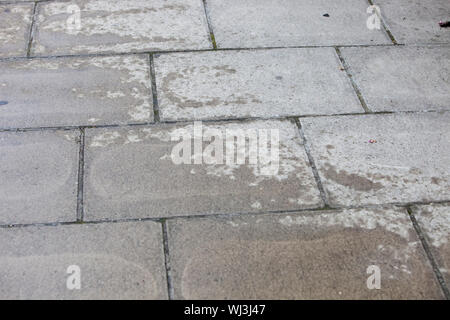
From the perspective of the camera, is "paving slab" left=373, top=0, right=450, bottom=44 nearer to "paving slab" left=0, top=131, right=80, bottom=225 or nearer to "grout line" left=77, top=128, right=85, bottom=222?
"grout line" left=77, top=128, right=85, bottom=222

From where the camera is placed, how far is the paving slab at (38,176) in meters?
3.15

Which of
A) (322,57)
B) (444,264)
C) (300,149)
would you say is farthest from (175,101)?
(444,264)

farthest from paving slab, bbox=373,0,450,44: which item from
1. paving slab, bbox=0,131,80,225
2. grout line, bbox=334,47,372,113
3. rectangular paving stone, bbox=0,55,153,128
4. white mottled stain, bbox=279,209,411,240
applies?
paving slab, bbox=0,131,80,225

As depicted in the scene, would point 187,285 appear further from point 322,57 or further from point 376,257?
point 322,57

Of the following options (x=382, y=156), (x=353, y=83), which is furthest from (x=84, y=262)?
(x=353, y=83)

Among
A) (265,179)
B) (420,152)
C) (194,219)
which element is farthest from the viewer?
(420,152)

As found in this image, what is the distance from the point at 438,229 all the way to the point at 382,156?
0.64 m

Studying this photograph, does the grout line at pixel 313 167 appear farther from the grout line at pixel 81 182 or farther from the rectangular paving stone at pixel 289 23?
the grout line at pixel 81 182

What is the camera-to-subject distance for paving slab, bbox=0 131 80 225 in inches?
Answer: 124

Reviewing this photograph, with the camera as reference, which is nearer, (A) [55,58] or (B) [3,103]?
(B) [3,103]

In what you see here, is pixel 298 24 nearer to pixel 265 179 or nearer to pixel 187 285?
pixel 265 179

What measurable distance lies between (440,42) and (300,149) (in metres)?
1.97

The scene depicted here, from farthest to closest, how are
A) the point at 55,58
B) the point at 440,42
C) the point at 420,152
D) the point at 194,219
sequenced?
the point at 440,42
the point at 55,58
the point at 420,152
the point at 194,219

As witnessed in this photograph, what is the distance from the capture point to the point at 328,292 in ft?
9.11
